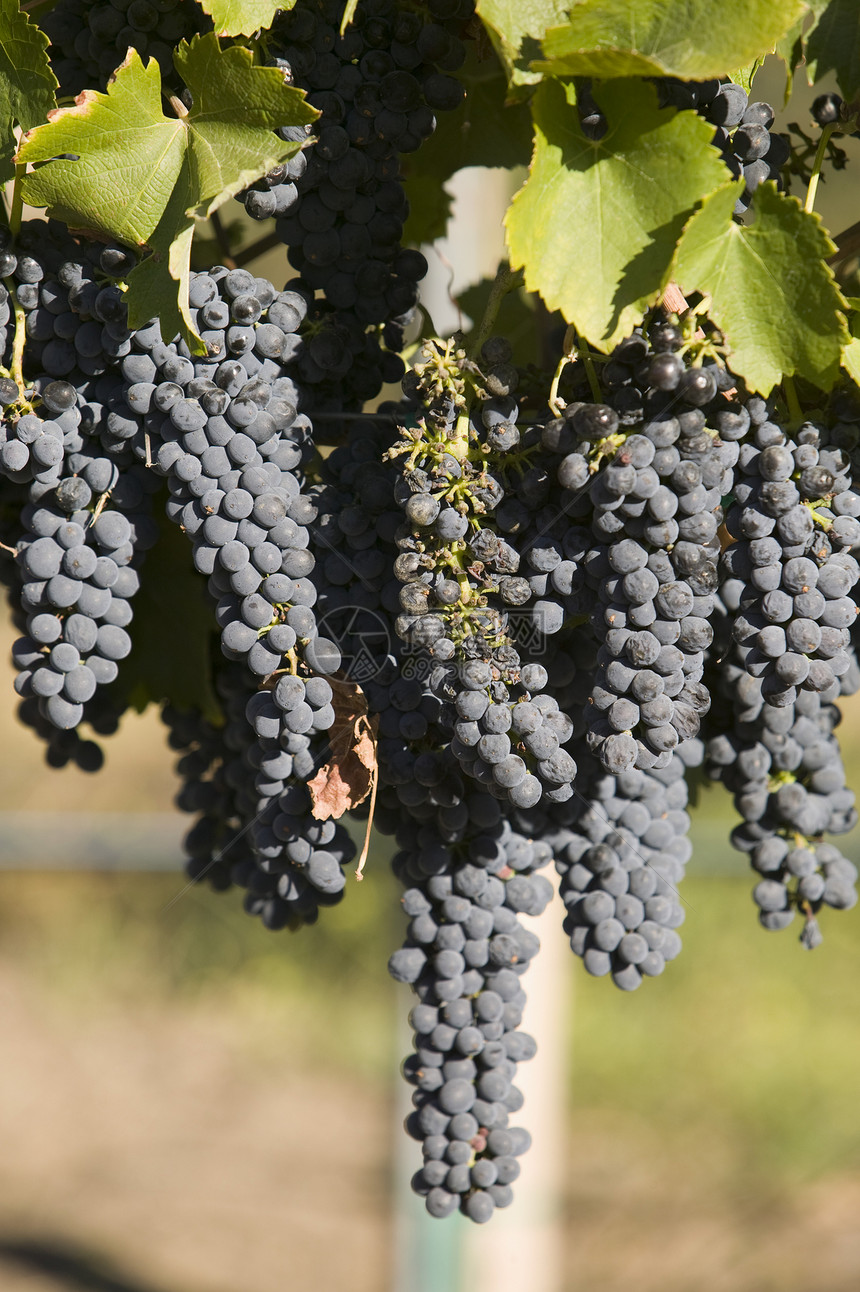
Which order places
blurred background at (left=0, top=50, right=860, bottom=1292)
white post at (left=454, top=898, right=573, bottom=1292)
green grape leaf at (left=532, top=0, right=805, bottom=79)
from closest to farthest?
green grape leaf at (left=532, top=0, right=805, bottom=79)
white post at (left=454, top=898, right=573, bottom=1292)
blurred background at (left=0, top=50, right=860, bottom=1292)

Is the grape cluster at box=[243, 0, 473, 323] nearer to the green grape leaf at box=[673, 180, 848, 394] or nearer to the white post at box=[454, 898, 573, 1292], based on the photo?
the green grape leaf at box=[673, 180, 848, 394]

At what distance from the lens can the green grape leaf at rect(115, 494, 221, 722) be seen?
78cm

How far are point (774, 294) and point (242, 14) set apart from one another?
0.32 m

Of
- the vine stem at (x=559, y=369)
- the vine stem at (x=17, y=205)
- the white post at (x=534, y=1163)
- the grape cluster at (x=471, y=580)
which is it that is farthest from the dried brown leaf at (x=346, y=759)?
the white post at (x=534, y=1163)

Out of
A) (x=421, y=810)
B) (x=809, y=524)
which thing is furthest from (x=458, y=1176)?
(x=809, y=524)

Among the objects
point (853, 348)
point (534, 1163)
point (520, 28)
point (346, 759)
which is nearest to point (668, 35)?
point (520, 28)

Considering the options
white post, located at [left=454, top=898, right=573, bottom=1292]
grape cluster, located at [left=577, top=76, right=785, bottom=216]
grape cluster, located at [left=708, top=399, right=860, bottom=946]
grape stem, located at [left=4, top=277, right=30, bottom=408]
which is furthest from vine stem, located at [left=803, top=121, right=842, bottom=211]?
white post, located at [left=454, top=898, right=573, bottom=1292]

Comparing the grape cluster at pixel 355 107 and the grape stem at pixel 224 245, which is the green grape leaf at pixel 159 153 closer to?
the grape cluster at pixel 355 107

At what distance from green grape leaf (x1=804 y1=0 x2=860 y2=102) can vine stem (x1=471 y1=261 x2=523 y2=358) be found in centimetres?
18

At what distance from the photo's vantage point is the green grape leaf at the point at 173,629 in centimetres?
78

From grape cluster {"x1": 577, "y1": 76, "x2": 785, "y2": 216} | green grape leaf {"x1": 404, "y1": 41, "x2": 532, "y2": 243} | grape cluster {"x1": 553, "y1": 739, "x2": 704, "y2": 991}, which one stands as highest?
green grape leaf {"x1": 404, "y1": 41, "x2": 532, "y2": 243}

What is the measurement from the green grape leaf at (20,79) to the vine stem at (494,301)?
27 cm

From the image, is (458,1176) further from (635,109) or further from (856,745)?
(856,745)

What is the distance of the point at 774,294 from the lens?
1.79 ft
